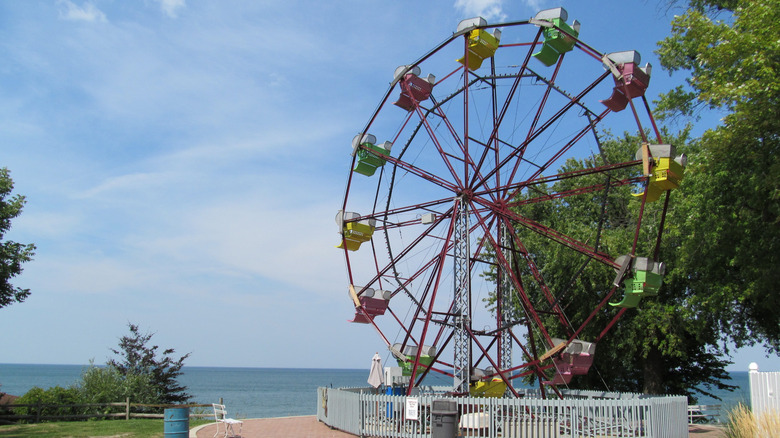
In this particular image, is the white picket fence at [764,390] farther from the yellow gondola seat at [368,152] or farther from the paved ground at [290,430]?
the yellow gondola seat at [368,152]

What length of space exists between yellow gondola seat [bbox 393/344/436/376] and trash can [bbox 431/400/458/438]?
3.96 metres

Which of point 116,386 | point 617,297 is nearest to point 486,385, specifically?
point 617,297

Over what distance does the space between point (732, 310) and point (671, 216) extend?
15.3 ft

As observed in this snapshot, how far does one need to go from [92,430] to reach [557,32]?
60.0 feet

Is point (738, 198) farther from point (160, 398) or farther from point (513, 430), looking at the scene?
point (160, 398)

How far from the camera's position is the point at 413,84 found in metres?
21.2

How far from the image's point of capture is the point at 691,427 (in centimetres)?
2116

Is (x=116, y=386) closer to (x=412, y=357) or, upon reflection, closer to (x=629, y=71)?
(x=412, y=357)

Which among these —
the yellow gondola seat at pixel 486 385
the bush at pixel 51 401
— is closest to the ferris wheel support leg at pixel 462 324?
the yellow gondola seat at pixel 486 385

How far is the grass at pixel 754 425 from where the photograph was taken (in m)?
9.78

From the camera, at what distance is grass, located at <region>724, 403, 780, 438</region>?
9.78 meters

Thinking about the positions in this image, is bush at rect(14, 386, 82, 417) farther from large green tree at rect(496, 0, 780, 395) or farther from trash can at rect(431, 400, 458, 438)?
large green tree at rect(496, 0, 780, 395)

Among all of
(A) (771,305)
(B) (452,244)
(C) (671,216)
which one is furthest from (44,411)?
(A) (771,305)

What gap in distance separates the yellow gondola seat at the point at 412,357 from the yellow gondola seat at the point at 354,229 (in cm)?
440
